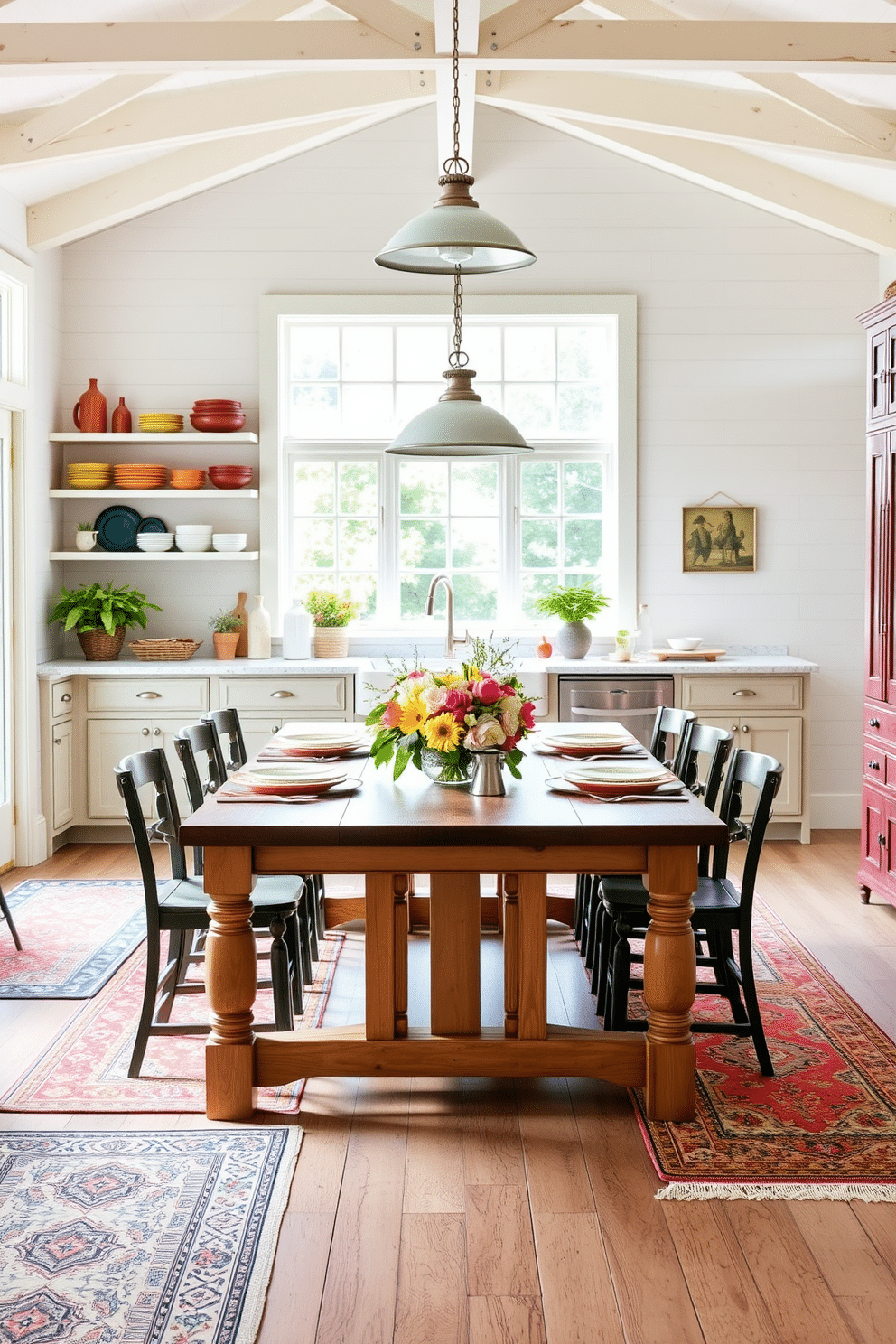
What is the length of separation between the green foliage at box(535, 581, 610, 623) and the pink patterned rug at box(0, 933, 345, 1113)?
9.08ft

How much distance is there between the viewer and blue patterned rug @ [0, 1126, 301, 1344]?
2.32m

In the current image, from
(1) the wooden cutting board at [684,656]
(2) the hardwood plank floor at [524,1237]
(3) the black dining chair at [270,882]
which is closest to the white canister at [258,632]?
(1) the wooden cutting board at [684,656]

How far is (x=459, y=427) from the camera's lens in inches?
144

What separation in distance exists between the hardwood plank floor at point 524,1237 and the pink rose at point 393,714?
0.98 meters

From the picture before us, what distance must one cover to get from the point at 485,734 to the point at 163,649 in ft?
11.7

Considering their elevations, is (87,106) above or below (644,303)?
above

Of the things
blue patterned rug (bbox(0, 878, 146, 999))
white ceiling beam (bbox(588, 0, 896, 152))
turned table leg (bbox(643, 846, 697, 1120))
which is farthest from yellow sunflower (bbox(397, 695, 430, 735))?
white ceiling beam (bbox(588, 0, 896, 152))

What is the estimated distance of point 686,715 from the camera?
4371 millimetres

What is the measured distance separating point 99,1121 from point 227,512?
164 inches

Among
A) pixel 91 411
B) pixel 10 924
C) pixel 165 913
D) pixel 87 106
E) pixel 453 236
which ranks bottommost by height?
pixel 10 924

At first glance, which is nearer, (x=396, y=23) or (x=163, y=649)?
(x=396, y=23)

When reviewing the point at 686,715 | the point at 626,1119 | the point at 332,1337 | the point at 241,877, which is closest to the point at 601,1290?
the point at 332,1337

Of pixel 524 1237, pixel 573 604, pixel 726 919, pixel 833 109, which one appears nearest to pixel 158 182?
pixel 573 604

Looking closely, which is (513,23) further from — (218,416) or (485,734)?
(218,416)
